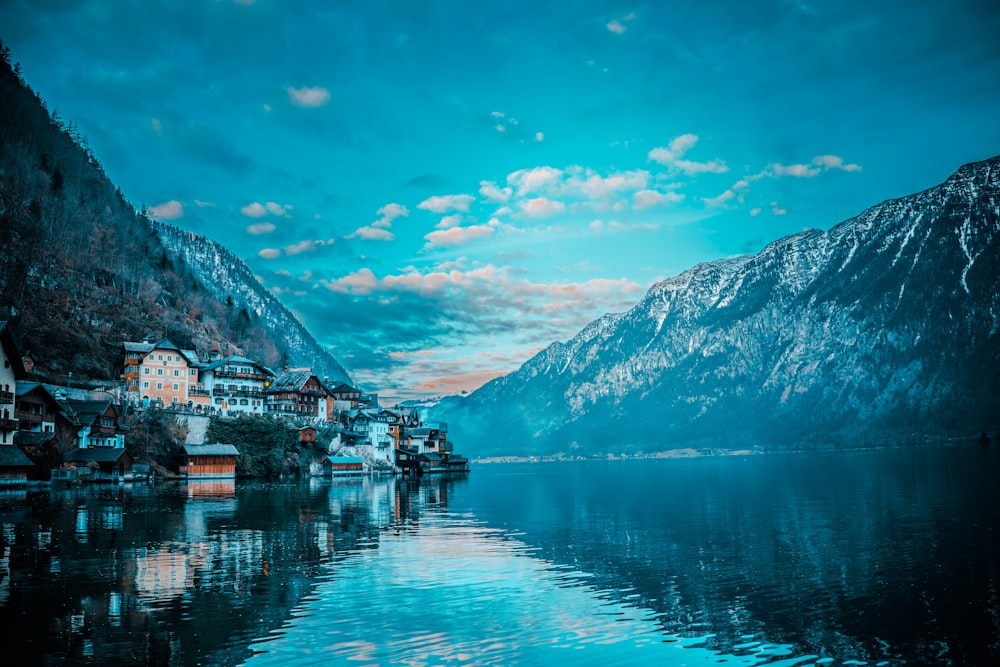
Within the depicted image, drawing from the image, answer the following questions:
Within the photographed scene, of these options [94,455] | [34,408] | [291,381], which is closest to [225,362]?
[291,381]

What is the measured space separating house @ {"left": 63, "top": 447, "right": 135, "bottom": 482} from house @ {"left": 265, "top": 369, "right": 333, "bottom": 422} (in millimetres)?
55139

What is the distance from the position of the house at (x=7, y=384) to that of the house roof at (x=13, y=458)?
10.1 feet

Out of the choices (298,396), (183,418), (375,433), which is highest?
(298,396)

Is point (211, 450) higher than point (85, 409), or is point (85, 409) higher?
point (85, 409)

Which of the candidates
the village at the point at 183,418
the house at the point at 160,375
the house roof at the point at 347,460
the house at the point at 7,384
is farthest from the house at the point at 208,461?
the house at the point at 7,384

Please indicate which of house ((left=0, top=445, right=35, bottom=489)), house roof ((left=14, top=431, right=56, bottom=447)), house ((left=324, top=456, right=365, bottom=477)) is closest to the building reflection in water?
house ((left=0, top=445, right=35, bottom=489))

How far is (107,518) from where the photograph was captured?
54.2m

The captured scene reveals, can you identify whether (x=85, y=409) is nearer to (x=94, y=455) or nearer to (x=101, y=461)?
(x=94, y=455)

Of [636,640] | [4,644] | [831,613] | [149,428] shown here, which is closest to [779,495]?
[831,613]

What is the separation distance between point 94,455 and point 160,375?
39.9 meters

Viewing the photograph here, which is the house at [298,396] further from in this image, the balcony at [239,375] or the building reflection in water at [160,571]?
the building reflection in water at [160,571]

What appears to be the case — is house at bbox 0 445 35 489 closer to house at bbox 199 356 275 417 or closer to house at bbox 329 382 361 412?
house at bbox 199 356 275 417

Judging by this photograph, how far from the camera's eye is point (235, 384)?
147 metres

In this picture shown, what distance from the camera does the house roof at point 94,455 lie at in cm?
9238
